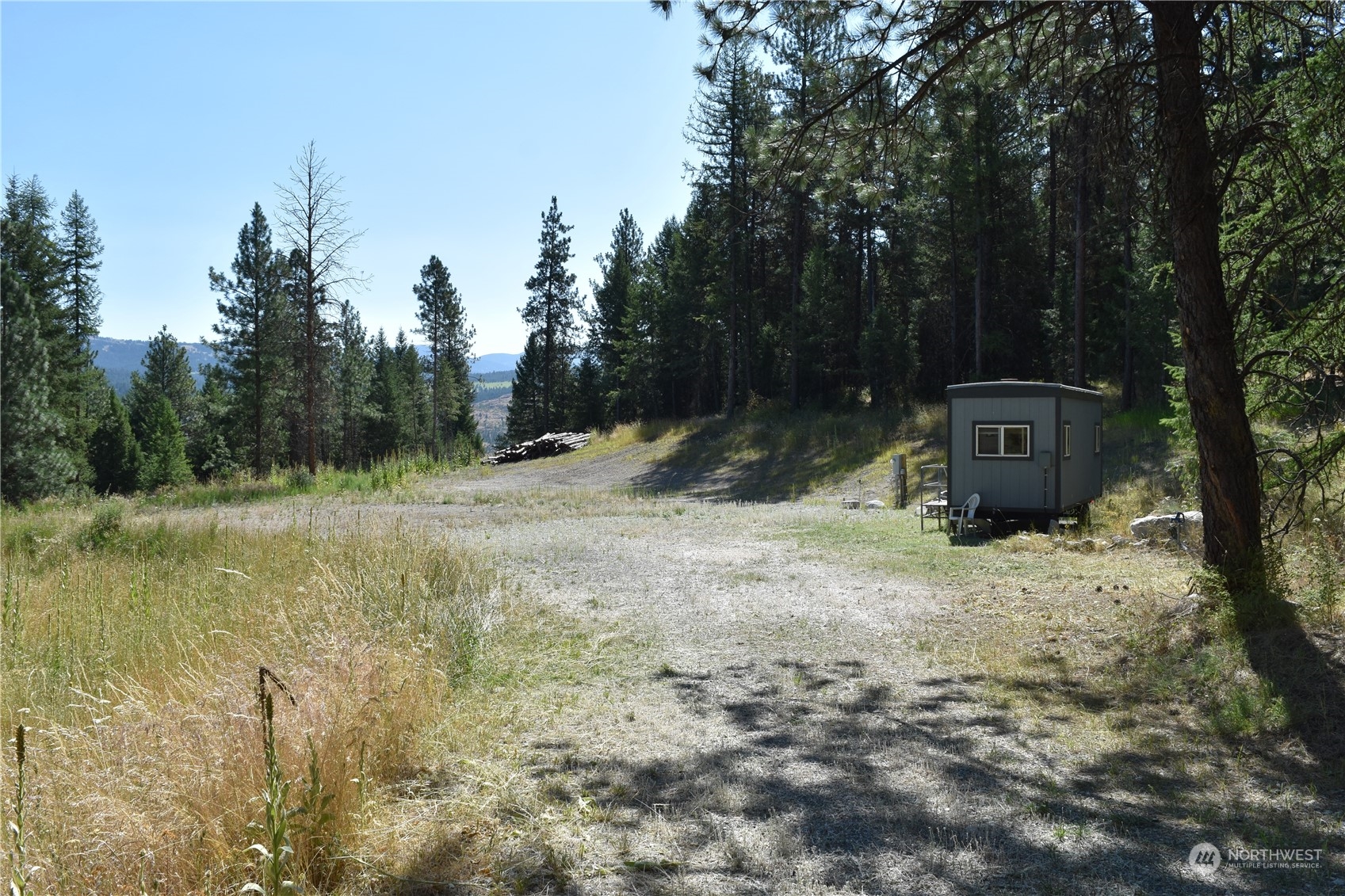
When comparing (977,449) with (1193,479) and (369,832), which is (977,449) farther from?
(369,832)

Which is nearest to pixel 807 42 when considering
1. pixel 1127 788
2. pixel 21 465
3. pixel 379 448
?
pixel 1127 788

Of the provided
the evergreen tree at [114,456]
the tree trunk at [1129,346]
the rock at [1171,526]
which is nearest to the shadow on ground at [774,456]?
the tree trunk at [1129,346]

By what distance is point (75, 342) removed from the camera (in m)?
32.8

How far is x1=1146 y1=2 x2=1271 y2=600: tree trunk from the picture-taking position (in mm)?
5172

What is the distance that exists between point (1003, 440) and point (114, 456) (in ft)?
132

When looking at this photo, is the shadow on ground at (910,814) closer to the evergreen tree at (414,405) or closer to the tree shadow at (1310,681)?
the tree shadow at (1310,681)

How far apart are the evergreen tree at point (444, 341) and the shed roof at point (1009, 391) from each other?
42.1 meters

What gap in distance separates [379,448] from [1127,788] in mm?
47128

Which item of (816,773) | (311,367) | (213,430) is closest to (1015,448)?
(816,773)

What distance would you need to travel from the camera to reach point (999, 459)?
1259 centimetres

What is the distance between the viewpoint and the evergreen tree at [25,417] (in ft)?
64.6

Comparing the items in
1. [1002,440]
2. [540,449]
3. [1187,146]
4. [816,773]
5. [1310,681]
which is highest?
[1187,146]

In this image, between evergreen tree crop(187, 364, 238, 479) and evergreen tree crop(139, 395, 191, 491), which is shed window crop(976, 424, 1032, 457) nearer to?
evergreen tree crop(187, 364, 238, 479)

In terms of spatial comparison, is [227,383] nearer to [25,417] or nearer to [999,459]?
[25,417]
